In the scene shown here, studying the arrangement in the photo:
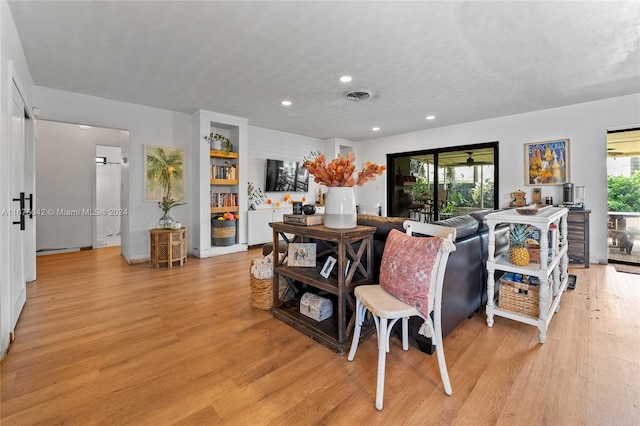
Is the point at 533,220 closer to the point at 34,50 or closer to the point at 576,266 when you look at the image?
the point at 576,266

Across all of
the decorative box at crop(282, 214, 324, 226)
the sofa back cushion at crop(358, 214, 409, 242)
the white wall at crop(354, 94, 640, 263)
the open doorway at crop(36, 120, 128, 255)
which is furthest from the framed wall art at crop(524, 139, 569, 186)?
the open doorway at crop(36, 120, 128, 255)

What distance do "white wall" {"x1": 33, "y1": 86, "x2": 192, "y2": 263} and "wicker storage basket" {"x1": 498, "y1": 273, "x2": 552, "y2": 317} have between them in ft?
15.9

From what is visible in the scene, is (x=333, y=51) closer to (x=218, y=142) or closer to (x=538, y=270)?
(x=538, y=270)

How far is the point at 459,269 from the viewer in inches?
84.9

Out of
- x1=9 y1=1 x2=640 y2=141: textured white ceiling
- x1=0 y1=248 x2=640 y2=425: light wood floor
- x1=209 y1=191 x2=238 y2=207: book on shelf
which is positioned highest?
x1=9 y1=1 x2=640 y2=141: textured white ceiling

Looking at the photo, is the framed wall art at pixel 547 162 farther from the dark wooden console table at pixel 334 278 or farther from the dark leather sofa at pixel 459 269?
the dark wooden console table at pixel 334 278

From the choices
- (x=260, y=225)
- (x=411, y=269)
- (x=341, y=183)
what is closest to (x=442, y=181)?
(x=260, y=225)

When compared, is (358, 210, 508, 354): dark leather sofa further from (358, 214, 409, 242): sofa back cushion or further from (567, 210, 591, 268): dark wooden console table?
(567, 210, 591, 268): dark wooden console table

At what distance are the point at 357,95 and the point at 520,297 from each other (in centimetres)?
313

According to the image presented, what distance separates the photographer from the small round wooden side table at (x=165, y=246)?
4250 mm

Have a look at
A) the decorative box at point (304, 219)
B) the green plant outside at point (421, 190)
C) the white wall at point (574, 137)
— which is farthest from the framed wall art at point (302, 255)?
the green plant outside at point (421, 190)

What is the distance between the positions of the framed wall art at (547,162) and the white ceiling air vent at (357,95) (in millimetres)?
3163

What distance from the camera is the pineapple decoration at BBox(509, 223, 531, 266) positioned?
228 cm

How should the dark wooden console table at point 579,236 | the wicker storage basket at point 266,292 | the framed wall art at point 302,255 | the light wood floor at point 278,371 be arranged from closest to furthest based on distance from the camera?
the light wood floor at point 278,371, the framed wall art at point 302,255, the wicker storage basket at point 266,292, the dark wooden console table at point 579,236
